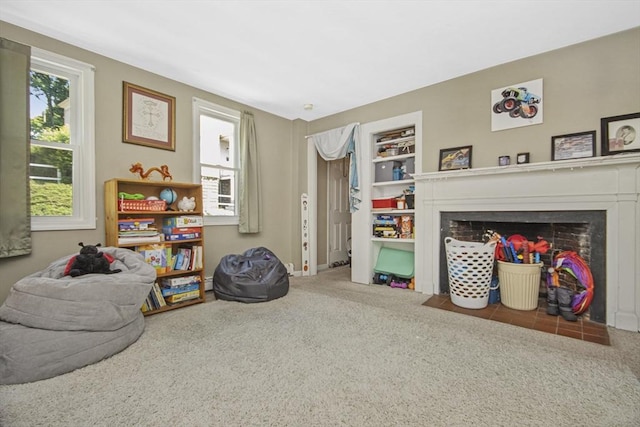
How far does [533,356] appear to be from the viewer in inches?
70.2

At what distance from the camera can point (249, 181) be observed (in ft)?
12.4

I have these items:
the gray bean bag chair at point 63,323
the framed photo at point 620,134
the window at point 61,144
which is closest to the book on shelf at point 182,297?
the gray bean bag chair at point 63,323

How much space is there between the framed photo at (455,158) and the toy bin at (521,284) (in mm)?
1077

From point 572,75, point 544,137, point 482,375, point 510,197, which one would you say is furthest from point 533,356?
point 572,75

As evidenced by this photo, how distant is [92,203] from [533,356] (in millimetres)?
3628

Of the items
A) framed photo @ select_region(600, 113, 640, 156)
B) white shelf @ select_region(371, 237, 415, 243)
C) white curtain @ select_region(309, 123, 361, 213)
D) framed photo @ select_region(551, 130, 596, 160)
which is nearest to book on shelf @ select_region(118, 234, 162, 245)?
white curtain @ select_region(309, 123, 361, 213)

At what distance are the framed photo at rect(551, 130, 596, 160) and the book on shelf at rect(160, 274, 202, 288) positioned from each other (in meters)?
3.62

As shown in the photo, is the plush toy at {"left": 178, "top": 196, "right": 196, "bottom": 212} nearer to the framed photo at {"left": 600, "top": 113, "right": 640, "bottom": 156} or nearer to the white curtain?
the white curtain

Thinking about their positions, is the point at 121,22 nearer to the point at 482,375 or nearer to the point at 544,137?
the point at 482,375

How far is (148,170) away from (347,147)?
2425 mm

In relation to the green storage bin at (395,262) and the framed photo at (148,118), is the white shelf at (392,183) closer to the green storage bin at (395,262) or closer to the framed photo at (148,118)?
the green storage bin at (395,262)

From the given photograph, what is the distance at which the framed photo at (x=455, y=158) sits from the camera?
305cm

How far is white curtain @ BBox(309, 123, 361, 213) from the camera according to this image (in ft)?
12.7

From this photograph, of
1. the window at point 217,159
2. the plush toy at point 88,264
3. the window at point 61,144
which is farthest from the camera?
the window at point 217,159
